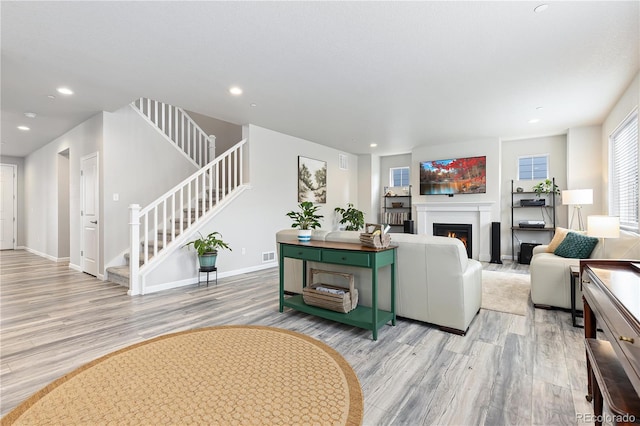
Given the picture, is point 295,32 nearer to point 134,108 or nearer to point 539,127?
point 134,108

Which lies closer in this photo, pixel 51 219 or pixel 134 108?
pixel 134 108

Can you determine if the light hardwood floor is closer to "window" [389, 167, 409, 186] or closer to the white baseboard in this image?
the white baseboard

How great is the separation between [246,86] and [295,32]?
1.36 metres

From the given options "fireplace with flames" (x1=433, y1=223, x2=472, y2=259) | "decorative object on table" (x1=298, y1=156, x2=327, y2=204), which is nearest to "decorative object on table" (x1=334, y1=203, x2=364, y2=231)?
"decorative object on table" (x1=298, y1=156, x2=327, y2=204)

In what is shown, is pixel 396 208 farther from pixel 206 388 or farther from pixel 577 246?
pixel 206 388

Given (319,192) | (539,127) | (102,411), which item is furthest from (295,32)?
(539,127)

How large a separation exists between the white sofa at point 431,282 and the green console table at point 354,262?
0.41 ft

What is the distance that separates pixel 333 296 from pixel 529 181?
19.5ft

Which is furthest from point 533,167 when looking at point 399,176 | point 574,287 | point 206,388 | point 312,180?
point 206,388

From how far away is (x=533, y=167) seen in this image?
6367mm

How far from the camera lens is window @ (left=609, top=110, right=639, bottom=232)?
3742 millimetres

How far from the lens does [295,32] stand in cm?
251

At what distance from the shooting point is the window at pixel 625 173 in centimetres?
374

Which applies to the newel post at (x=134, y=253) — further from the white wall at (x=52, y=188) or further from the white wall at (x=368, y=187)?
the white wall at (x=368, y=187)
